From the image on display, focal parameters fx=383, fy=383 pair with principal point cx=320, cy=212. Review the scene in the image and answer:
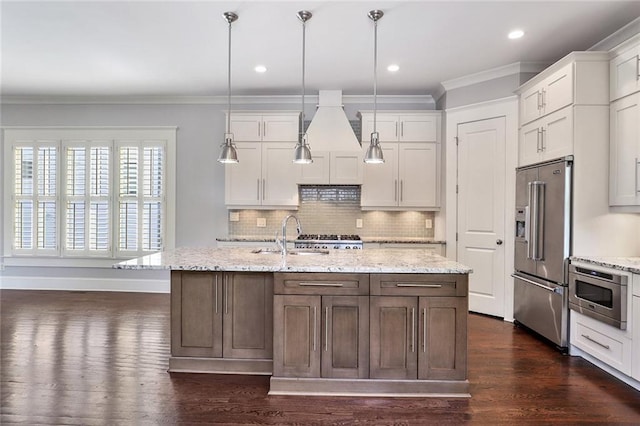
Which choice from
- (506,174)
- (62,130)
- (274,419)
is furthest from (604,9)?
(62,130)

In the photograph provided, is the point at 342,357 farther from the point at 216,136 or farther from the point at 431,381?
the point at 216,136

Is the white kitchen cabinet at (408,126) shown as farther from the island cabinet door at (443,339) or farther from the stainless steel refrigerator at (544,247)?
the island cabinet door at (443,339)

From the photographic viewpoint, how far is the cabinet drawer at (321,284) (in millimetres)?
2586

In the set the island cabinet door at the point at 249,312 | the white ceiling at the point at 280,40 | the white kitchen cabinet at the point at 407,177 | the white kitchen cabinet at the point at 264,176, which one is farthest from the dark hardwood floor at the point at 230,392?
the white ceiling at the point at 280,40

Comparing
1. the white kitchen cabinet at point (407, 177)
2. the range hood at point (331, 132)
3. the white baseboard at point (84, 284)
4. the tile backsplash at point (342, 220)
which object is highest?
the range hood at point (331, 132)

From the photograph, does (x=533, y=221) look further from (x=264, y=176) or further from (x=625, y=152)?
(x=264, y=176)

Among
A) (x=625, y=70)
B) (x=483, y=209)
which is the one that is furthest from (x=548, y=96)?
(x=483, y=209)

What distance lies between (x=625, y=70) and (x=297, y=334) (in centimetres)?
336

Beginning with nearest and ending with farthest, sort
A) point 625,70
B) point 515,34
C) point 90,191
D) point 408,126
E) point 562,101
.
Result: point 625,70 < point 562,101 < point 515,34 < point 408,126 < point 90,191

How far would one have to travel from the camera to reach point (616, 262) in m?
2.95

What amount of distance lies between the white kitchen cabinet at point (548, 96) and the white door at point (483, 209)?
343 millimetres

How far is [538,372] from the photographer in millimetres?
2992

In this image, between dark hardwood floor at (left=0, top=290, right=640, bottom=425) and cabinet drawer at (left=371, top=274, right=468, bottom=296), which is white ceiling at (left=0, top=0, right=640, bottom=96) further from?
dark hardwood floor at (left=0, top=290, right=640, bottom=425)

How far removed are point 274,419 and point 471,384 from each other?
1.45m
